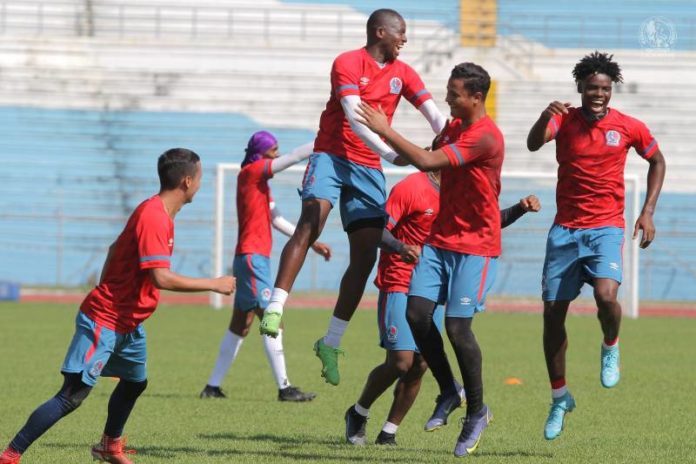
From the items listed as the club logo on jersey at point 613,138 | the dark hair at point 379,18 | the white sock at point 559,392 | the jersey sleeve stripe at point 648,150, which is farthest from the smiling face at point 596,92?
the white sock at point 559,392

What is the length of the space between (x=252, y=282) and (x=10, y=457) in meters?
4.88

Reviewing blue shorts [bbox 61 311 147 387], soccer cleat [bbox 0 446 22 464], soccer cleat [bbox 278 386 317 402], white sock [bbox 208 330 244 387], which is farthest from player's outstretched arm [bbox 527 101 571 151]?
white sock [bbox 208 330 244 387]

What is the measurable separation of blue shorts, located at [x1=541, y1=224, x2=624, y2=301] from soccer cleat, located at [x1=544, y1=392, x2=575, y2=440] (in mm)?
694

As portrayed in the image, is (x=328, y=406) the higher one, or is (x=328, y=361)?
(x=328, y=361)

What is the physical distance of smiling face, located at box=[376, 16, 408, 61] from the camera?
8.18 metres

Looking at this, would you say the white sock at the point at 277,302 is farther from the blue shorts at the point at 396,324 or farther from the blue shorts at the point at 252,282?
the blue shorts at the point at 252,282

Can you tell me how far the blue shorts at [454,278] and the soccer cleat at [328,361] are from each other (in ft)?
2.79

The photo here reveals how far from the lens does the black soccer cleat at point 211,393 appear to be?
11219 millimetres

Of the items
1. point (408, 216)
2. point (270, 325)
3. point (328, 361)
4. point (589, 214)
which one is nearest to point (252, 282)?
point (408, 216)

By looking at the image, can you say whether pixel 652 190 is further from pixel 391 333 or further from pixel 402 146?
pixel 402 146

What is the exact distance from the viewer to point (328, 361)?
809cm

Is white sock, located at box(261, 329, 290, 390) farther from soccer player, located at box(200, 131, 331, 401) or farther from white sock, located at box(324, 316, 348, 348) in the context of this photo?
white sock, located at box(324, 316, 348, 348)

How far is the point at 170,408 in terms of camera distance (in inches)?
408

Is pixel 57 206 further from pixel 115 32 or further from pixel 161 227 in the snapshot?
pixel 161 227
